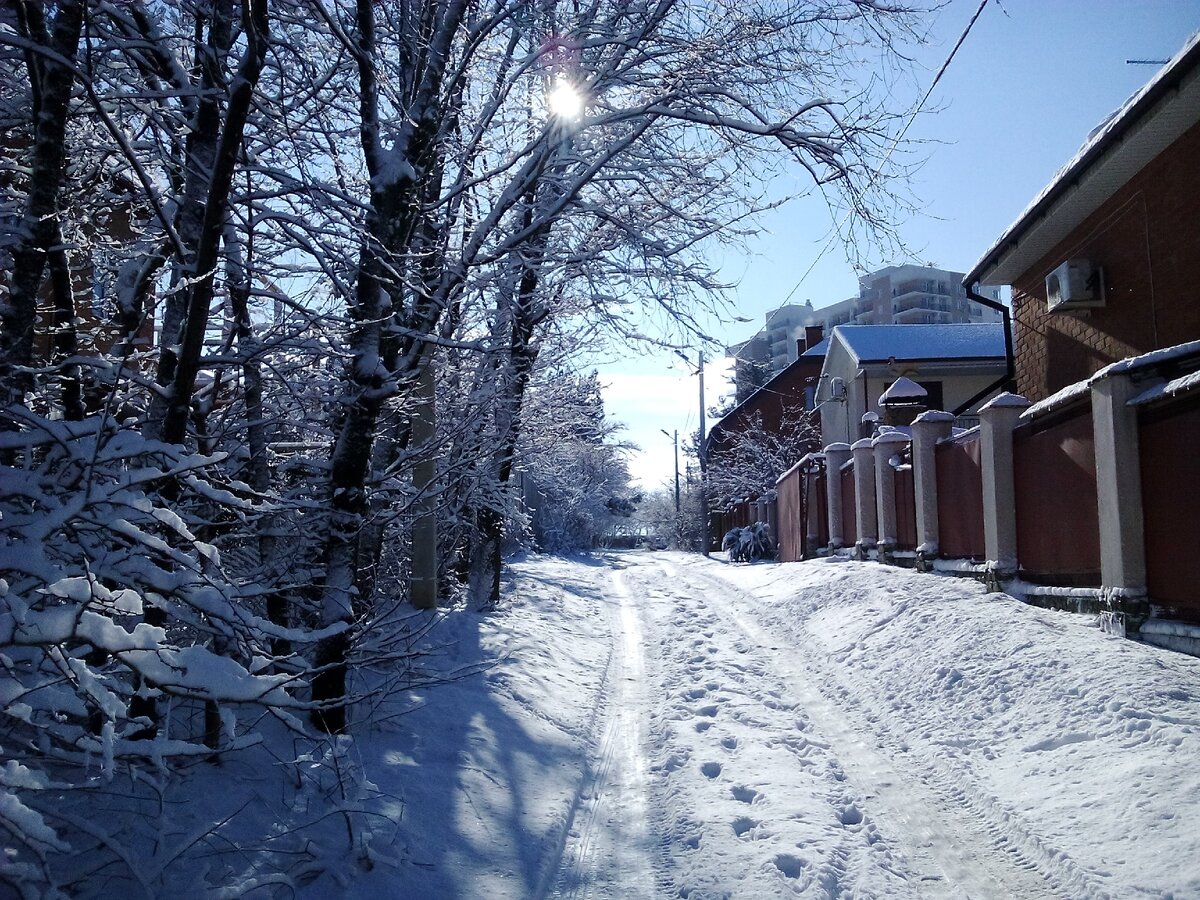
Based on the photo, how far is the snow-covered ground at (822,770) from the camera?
4043mm

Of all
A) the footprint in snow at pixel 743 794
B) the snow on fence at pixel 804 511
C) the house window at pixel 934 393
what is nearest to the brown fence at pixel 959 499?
the footprint in snow at pixel 743 794

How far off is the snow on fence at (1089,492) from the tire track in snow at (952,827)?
2.21 metres

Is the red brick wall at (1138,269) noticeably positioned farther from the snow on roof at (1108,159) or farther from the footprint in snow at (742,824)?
the footprint in snow at (742,824)

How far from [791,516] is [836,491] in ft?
19.6

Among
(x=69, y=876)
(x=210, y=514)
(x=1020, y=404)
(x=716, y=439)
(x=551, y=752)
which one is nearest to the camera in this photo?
(x=69, y=876)

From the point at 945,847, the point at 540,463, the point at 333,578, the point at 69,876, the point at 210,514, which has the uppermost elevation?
the point at 540,463

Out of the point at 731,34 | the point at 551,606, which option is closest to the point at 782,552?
the point at 551,606

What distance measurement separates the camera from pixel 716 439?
56219 mm

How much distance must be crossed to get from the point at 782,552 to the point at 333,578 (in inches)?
869

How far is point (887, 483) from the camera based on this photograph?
13438 millimetres

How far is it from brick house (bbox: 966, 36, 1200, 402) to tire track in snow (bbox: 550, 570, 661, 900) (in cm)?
794

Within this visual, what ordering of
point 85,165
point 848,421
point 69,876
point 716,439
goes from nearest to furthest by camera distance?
point 69,876
point 85,165
point 848,421
point 716,439

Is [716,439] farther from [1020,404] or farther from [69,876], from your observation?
[69,876]

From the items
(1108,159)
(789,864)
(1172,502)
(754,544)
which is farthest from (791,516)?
(789,864)
